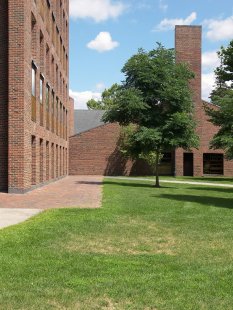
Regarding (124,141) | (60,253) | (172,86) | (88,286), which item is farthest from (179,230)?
(124,141)

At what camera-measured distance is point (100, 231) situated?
9.34 metres

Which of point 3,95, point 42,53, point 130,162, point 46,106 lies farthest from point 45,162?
point 130,162

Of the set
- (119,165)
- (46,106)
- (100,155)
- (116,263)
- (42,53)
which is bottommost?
(116,263)

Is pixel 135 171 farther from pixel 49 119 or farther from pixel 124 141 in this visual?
pixel 49 119

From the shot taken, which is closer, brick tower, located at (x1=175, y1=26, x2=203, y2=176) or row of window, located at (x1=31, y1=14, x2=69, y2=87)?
row of window, located at (x1=31, y1=14, x2=69, y2=87)

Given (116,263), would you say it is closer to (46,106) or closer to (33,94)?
(33,94)

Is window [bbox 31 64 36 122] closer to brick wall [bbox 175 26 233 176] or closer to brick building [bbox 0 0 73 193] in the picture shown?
brick building [bbox 0 0 73 193]

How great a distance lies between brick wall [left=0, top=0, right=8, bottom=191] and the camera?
18844 mm

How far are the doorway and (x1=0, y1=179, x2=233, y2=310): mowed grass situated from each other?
34.2m

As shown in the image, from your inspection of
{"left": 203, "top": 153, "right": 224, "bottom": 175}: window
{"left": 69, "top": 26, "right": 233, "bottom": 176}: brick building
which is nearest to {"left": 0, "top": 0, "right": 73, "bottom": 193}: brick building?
{"left": 69, "top": 26, "right": 233, "bottom": 176}: brick building

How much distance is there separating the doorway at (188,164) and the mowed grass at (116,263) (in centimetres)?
3424

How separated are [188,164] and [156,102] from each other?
62.2ft

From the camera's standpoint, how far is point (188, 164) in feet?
149

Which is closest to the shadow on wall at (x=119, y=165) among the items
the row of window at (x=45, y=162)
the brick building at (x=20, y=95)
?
the row of window at (x=45, y=162)
